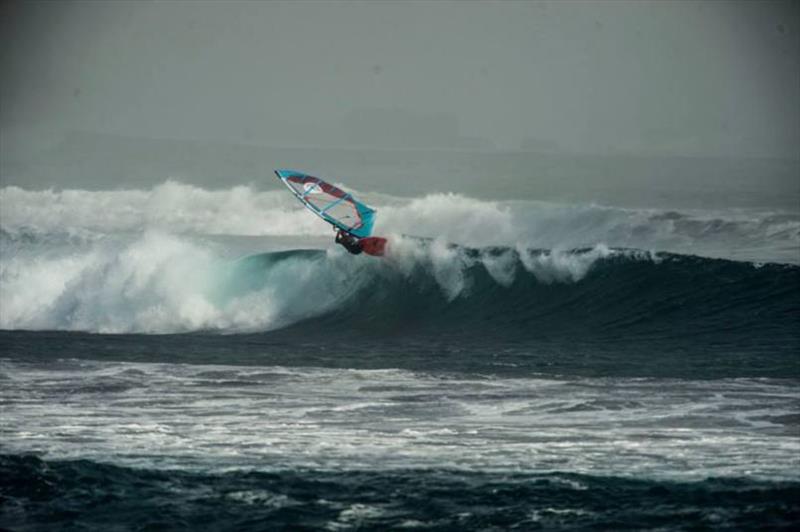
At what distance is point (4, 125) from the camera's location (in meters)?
90.8

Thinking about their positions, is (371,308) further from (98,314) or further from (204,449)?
(204,449)

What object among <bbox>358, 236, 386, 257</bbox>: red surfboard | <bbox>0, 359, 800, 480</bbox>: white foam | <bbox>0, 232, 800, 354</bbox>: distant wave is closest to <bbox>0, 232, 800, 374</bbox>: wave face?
<bbox>0, 232, 800, 354</bbox>: distant wave

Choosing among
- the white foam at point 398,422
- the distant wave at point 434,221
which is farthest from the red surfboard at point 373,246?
the distant wave at point 434,221

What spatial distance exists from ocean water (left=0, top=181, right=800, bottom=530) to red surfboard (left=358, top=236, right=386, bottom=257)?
0.67m

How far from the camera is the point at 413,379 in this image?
23234mm

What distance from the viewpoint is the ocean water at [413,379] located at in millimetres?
15539

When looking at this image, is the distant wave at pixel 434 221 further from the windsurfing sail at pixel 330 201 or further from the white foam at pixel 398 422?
the white foam at pixel 398 422

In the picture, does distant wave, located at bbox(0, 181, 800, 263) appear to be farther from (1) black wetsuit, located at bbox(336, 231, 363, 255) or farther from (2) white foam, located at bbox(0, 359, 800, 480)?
(2) white foam, located at bbox(0, 359, 800, 480)

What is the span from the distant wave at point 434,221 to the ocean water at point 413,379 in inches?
8.3

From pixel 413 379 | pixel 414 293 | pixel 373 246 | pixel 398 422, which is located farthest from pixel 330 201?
pixel 398 422

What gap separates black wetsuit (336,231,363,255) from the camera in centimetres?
2786

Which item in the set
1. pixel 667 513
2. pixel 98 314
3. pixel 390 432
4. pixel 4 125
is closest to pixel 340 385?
pixel 390 432

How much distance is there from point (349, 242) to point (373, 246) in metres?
3.51

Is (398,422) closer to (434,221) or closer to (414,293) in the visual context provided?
(414,293)
